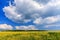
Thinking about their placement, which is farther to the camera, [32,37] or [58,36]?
[58,36]

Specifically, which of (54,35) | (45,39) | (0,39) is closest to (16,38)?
(0,39)

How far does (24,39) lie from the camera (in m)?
20.8

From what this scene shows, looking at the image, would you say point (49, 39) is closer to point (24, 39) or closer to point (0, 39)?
point (24, 39)

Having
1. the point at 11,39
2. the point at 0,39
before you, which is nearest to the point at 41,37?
the point at 11,39

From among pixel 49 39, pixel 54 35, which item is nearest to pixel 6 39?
pixel 49 39

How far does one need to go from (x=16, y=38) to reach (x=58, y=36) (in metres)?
5.93

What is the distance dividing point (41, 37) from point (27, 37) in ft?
5.91

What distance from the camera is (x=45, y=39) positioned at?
21.1 metres

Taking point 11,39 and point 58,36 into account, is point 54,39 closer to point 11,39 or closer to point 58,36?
point 58,36

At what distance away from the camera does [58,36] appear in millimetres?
22891

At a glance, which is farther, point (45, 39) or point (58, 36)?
point (58, 36)

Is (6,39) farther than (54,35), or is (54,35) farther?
(54,35)

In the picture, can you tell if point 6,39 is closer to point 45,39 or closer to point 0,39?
point 0,39

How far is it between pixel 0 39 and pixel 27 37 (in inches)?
135
